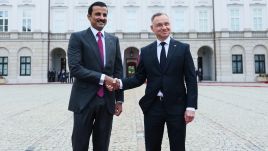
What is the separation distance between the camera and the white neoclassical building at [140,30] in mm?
41219

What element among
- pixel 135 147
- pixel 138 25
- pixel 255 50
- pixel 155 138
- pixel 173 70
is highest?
pixel 138 25

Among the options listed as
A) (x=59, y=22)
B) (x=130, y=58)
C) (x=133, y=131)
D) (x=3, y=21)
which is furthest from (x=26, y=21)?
(x=133, y=131)

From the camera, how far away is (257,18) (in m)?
42.5

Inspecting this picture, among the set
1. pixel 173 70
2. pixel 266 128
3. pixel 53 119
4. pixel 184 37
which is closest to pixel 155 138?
pixel 173 70

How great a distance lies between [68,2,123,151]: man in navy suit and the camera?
380cm

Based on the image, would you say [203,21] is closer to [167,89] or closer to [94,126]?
[167,89]

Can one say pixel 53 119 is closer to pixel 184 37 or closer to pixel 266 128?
pixel 266 128

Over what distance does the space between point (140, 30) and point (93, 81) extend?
129 ft

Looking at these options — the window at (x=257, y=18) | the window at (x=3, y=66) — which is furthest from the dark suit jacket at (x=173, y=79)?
the window at (x=257, y=18)

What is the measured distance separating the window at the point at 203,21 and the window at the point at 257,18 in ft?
19.8

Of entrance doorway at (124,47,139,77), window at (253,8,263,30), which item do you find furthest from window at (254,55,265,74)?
entrance doorway at (124,47,139,77)

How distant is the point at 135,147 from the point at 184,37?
122 feet

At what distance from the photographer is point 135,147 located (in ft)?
21.1

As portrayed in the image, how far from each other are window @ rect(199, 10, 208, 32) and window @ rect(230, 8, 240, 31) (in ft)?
10.4
